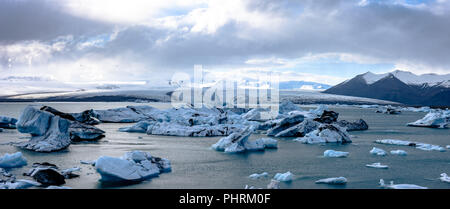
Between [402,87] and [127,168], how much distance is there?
6089 inches

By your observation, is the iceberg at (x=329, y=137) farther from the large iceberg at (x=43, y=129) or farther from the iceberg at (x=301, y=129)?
the large iceberg at (x=43, y=129)

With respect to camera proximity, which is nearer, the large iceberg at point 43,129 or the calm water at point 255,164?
the calm water at point 255,164

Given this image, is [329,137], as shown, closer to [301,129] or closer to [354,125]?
[301,129]

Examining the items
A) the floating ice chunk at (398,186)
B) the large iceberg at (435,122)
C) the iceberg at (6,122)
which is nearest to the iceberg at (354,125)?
the large iceberg at (435,122)

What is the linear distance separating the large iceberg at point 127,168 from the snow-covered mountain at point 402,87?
137015 mm

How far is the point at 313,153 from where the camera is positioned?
15172 mm

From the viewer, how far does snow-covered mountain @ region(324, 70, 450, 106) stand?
438 ft

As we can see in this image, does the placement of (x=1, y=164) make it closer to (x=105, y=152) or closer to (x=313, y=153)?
(x=105, y=152)

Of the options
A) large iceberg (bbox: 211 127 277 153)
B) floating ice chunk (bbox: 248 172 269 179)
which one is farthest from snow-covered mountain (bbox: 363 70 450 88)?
floating ice chunk (bbox: 248 172 269 179)

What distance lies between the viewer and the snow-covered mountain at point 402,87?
13365cm

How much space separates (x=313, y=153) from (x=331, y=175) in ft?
14.6

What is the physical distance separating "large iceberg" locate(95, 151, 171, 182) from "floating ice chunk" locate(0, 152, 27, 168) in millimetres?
3277
